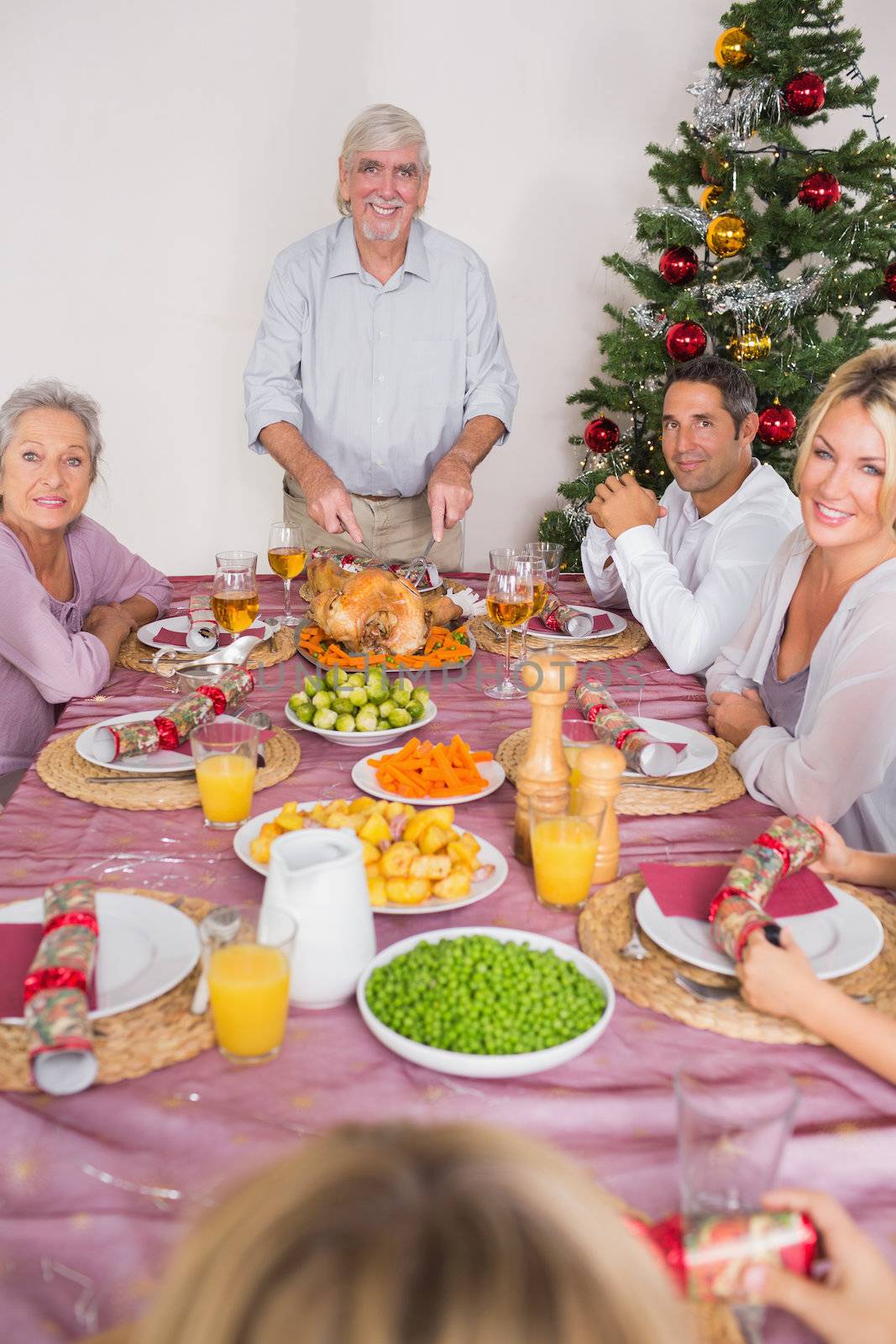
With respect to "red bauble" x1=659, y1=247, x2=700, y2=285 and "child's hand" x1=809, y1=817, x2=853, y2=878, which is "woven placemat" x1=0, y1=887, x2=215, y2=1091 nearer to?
"child's hand" x1=809, y1=817, x2=853, y2=878

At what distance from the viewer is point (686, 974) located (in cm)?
114

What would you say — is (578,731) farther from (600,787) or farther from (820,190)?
(820,190)

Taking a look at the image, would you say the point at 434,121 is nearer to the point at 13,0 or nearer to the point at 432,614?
the point at 13,0

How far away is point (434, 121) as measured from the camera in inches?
173

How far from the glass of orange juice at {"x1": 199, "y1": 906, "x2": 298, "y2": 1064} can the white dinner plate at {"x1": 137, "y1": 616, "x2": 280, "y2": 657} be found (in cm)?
130

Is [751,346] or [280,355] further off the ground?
[751,346]

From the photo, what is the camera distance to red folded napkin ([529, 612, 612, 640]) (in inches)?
95.9

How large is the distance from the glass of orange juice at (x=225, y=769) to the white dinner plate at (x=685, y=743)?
1.61ft

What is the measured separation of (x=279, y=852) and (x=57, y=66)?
4.06 metres

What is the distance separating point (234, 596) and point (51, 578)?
1.91ft

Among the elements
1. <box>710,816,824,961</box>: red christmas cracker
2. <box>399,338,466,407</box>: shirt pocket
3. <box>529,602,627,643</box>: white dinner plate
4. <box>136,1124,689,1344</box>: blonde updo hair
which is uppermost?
<box>399,338,466,407</box>: shirt pocket

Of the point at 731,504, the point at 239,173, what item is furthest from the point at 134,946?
the point at 239,173

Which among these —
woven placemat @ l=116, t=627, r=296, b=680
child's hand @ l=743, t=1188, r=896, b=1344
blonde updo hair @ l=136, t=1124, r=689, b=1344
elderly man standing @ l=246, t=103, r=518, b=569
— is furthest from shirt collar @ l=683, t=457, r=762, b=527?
blonde updo hair @ l=136, t=1124, r=689, b=1344

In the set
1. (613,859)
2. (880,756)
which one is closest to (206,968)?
(613,859)
